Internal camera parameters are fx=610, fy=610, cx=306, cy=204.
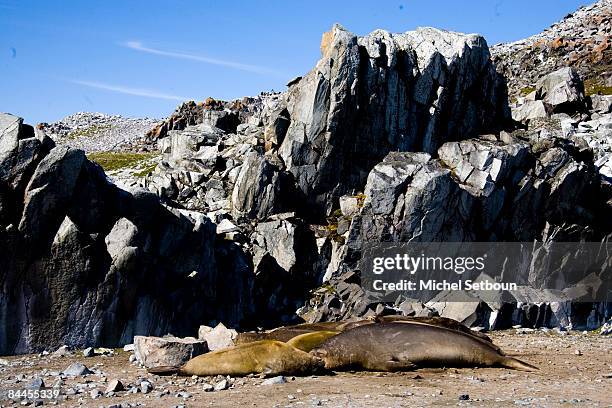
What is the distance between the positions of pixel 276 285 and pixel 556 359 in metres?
17.4

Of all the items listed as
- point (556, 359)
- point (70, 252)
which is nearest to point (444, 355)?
point (556, 359)

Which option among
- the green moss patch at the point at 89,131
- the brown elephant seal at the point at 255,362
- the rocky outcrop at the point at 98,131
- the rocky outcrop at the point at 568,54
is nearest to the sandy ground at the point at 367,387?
the brown elephant seal at the point at 255,362

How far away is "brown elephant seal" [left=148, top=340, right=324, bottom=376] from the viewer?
16609mm

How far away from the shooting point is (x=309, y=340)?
717 inches

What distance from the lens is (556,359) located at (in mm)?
19406

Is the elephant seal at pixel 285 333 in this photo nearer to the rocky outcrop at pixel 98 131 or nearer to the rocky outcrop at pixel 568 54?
the rocky outcrop at pixel 568 54

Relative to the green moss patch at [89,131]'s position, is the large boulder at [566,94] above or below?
below

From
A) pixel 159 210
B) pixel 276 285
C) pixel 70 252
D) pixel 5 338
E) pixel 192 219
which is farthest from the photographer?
pixel 276 285

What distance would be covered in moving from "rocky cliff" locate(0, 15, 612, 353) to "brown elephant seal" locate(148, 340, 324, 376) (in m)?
8.42

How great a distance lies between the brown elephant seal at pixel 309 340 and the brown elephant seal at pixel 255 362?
708mm

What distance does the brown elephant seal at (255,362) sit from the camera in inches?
654

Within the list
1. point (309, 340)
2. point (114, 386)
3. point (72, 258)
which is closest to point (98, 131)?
point (72, 258)

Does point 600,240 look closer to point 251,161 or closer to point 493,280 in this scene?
point 493,280

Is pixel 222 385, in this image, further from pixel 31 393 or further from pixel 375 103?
pixel 375 103
